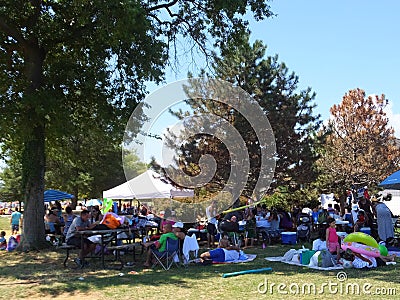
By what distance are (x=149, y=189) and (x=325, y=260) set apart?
31.4 ft

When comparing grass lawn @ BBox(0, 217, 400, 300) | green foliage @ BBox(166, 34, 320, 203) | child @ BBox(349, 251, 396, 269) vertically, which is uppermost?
green foliage @ BBox(166, 34, 320, 203)

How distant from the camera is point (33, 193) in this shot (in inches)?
508

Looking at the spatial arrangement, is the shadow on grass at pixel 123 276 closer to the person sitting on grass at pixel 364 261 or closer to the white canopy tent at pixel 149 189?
the person sitting on grass at pixel 364 261

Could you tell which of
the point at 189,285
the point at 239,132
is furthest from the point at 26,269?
the point at 239,132

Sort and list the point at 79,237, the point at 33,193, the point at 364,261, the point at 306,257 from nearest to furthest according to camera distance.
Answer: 1. the point at 364,261
2. the point at 306,257
3. the point at 79,237
4. the point at 33,193

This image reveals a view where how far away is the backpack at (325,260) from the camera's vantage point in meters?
9.31

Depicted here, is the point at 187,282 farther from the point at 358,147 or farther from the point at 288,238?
the point at 358,147

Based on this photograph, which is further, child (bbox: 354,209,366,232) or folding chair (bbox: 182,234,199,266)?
child (bbox: 354,209,366,232)

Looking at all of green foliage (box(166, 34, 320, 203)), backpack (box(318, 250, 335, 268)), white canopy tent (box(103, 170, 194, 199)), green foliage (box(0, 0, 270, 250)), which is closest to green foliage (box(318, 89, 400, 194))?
green foliage (box(166, 34, 320, 203))

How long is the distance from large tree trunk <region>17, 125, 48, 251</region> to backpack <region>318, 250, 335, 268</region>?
24.7ft

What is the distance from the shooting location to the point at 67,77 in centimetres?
1307

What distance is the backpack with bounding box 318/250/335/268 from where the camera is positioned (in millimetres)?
→ 9312

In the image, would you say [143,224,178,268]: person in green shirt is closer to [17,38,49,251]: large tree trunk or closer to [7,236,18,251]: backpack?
[17,38,49,251]: large tree trunk

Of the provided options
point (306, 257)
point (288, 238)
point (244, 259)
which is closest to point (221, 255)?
point (244, 259)
